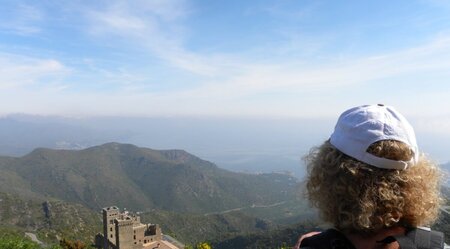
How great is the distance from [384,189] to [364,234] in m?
0.32

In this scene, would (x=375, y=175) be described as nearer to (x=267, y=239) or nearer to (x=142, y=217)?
(x=267, y=239)

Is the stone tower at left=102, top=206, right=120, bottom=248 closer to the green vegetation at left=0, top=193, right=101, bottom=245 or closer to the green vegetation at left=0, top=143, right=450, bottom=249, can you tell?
the green vegetation at left=0, top=143, right=450, bottom=249

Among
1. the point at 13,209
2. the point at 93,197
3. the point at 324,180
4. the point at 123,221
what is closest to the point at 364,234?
the point at 324,180

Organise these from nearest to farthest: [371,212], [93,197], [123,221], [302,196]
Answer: [371,212] < [302,196] < [123,221] < [93,197]

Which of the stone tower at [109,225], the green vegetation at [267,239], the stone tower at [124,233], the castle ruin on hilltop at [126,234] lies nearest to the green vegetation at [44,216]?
the green vegetation at [267,239]

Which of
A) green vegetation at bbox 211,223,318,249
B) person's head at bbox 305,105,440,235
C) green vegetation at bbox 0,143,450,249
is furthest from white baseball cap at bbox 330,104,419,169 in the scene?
green vegetation at bbox 211,223,318,249

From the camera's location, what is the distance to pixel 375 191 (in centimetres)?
266

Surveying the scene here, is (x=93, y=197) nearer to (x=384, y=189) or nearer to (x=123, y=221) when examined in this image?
(x=123, y=221)

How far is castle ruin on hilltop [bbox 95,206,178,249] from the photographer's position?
3312 cm

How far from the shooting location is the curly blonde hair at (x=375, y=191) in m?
2.65

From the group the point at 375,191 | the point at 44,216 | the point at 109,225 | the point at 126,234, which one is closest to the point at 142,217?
the point at 44,216

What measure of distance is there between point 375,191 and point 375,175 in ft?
0.32

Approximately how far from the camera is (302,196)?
3197mm

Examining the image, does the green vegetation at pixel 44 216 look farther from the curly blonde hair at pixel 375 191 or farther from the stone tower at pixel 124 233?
the curly blonde hair at pixel 375 191
